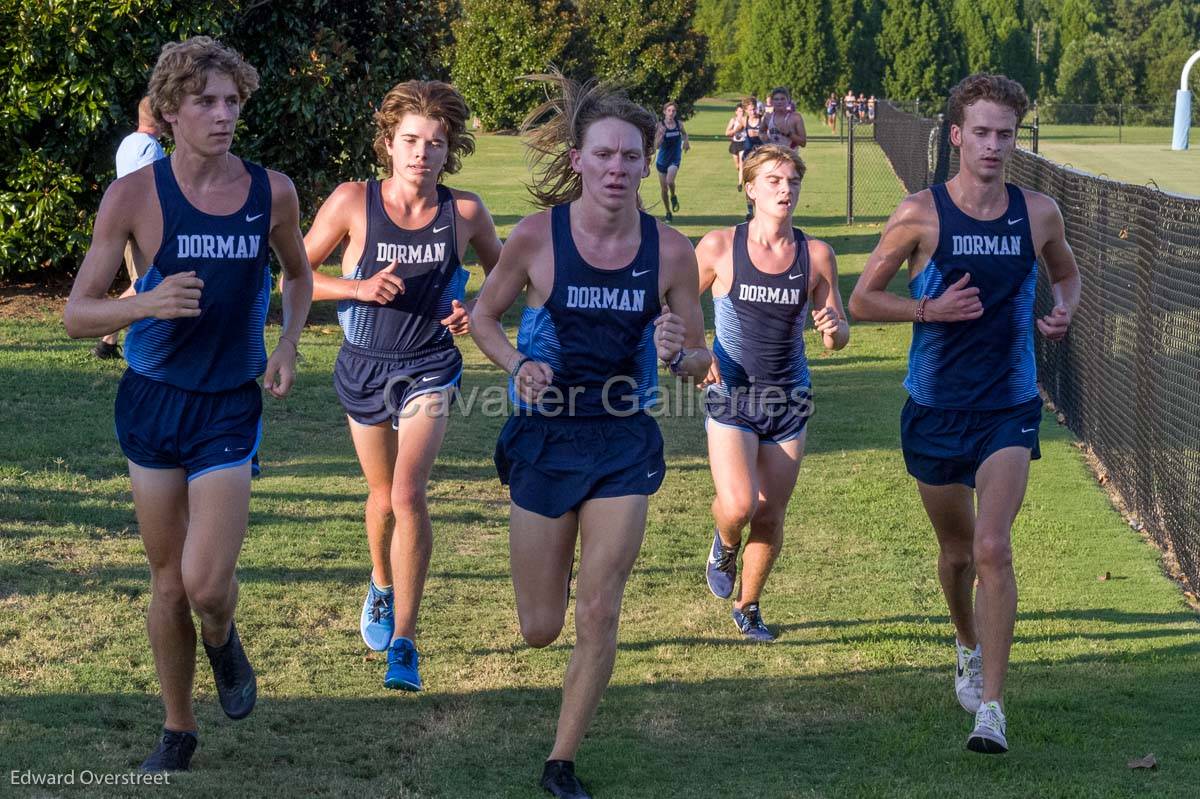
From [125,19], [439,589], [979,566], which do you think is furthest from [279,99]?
[979,566]

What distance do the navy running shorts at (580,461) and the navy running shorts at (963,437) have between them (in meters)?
1.19

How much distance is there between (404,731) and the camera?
18.7 feet

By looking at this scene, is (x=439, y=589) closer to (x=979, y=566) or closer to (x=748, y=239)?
(x=748, y=239)

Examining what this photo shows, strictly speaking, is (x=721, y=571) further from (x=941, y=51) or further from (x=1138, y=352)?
(x=941, y=51)

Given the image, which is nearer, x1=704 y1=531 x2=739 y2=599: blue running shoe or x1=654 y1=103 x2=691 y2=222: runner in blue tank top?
x1=704 y1=531 x2=739 y2=599: blue running shoe

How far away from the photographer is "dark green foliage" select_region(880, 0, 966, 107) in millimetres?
75938

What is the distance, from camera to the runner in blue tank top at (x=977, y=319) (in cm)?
563

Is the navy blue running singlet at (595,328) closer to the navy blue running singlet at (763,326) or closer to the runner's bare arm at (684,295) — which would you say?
the runner's bare arm at (684,295)

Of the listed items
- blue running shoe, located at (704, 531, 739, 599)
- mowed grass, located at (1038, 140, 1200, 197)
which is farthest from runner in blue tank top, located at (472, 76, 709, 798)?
mowed grass, located at (1038, 140, 1200, 197)

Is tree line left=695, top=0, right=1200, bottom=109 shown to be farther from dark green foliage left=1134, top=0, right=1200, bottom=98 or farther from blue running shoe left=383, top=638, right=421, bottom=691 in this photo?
blue running shoe left=383, top=638, right=421, bottom=691

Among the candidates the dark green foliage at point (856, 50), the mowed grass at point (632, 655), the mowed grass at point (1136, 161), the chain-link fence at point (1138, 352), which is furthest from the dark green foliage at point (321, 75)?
the dark green foliage at point (856, 50)

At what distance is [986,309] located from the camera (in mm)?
5727

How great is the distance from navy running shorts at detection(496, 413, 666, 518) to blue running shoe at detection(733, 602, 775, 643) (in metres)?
2.12

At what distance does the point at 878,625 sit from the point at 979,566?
186cm
